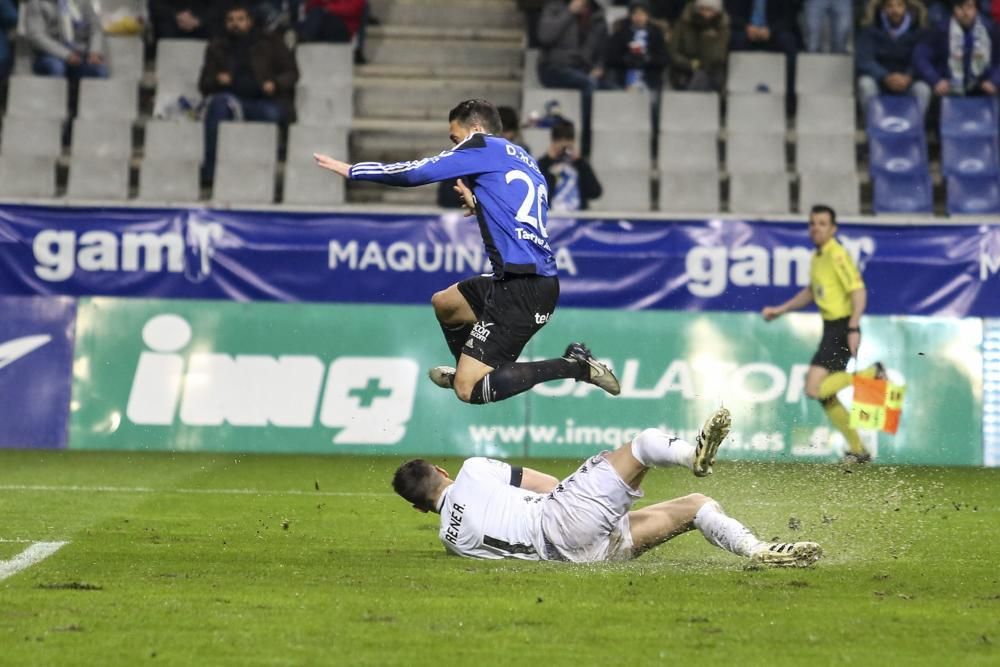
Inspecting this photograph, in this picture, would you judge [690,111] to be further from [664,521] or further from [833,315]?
[664,521]

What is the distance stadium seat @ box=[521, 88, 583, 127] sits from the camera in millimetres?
19359

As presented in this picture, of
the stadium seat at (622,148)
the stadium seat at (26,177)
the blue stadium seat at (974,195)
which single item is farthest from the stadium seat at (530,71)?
the stadium seat at (26,177)

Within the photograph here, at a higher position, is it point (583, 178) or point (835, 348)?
point (583, 178)

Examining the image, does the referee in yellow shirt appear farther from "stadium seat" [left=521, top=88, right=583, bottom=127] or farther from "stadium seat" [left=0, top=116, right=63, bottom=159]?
"stadium seat" [left=0, top=116, right=63, bottom=159]

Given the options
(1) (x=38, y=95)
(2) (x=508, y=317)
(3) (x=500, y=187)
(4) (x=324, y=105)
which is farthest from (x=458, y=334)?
Answer: (1) (x=38, y=95)

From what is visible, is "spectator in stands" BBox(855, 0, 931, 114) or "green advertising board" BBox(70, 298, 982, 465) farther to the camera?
"spectator in stands" BBox(855, 0, 931, 114)

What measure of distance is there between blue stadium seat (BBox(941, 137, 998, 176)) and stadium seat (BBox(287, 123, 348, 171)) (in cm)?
670

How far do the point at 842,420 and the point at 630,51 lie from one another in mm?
5933

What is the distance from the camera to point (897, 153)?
19141 mm

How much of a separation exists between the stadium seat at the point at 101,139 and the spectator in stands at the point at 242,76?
94 cm

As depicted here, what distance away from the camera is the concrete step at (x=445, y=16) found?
21531 millimetres

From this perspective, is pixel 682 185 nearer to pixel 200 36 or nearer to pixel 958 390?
pixel 958 390

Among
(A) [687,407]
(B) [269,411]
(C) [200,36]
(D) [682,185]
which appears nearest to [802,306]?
(A) [687,407]

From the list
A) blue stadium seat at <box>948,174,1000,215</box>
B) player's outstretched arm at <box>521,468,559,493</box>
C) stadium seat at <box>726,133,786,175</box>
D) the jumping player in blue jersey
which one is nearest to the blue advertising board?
the jumping player in blue jersey
